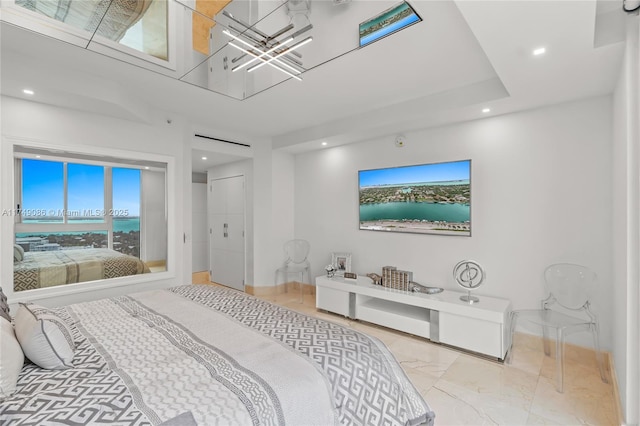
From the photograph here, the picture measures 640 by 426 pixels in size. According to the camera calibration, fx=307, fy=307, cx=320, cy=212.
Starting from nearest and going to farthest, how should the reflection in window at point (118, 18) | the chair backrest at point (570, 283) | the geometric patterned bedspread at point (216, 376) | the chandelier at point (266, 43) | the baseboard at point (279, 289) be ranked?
the geometric patterned bedspread at point (216, 376) → the reflection in window at point (118, 18) → the chandelier at point (266, 43) → the chair backrest at point (570, 283) → the baseboard at point (279, 289)

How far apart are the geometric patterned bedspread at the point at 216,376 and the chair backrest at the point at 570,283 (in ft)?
6.42

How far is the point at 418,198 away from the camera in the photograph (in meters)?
3.68

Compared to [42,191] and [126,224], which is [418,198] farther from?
[42,191]

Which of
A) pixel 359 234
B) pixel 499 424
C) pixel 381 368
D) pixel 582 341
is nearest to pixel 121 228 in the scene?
pixel 359 234

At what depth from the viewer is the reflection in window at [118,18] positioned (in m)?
1.66

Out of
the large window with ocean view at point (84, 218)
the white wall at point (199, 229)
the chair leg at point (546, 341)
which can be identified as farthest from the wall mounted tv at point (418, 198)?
the white wall at point (199, 229)

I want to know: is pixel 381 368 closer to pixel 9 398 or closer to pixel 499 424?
pixel 499 424

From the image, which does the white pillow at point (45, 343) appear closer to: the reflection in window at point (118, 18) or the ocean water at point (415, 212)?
the reflection in window at point (118, 18)

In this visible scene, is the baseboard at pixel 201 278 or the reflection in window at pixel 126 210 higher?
A: the reflection in window at pixel 126 210

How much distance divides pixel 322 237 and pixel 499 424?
10.4 ft

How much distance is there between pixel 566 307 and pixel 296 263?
348cm

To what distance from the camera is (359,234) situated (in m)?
4.30

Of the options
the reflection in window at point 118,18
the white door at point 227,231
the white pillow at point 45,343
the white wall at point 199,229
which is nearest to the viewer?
the white pillow at point 45,343

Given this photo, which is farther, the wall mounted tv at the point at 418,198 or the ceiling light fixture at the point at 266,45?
the wall mounted tv at the point at 418,198
